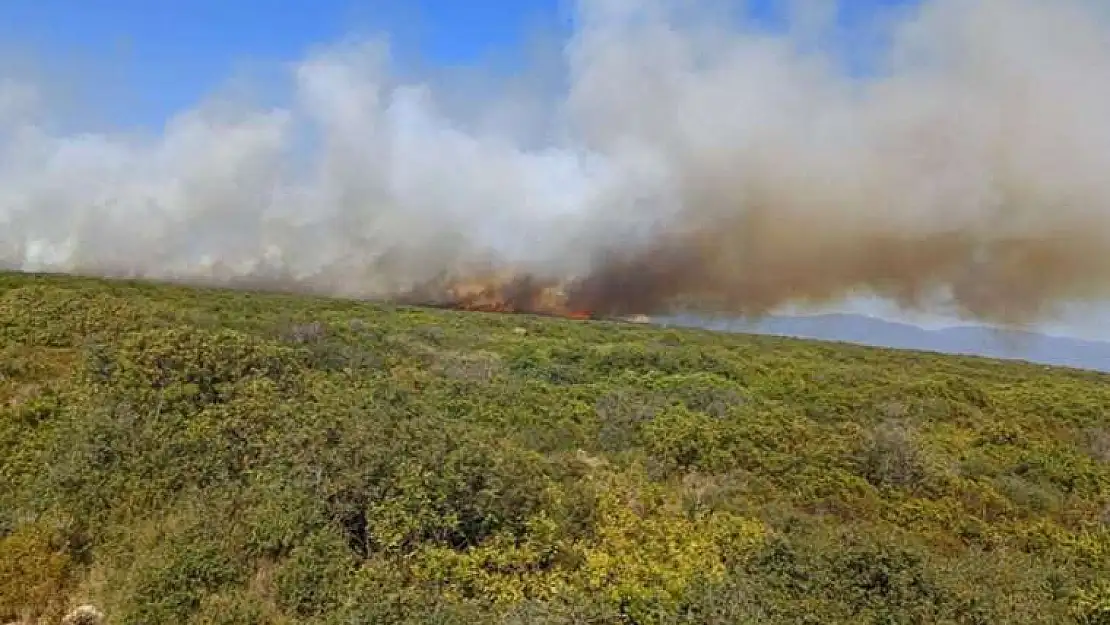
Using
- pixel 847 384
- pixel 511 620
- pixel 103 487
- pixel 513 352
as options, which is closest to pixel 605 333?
pixel 513 352

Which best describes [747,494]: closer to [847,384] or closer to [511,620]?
[511,620]

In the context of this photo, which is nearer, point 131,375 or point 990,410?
point 131,375

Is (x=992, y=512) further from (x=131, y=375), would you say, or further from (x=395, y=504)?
(x=131, y=375)

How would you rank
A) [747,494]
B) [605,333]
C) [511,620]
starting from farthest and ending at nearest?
[605,333]
[747,494]
[511,620]

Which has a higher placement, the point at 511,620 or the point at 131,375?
the point at 131,375

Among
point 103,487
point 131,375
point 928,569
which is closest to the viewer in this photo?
point 928,569

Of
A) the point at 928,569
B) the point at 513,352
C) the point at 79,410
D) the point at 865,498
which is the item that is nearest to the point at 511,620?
the point at 928,569
